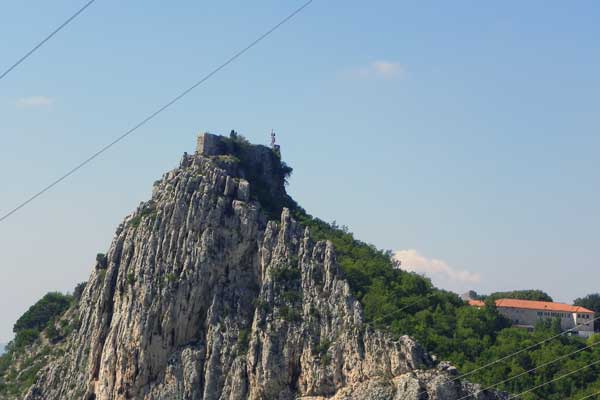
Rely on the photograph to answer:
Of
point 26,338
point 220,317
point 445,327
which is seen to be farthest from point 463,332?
point 26,338

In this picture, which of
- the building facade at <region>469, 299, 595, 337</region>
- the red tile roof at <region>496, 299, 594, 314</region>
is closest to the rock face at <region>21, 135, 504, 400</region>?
the building facade at <region>469, 299, 595, 337</region>

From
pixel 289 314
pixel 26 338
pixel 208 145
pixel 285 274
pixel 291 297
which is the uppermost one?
pixel 208 145

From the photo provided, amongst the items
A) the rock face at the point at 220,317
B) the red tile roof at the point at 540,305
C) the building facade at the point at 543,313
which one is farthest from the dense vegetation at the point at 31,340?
the red tile roof at the point at 540,305

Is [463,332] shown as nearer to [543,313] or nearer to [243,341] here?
[243,341]

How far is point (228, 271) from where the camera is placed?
9856 cm

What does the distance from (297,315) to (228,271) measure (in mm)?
8523

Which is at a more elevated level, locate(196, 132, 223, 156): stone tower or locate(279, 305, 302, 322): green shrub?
locate(196, 132, 223, 156): stone tower

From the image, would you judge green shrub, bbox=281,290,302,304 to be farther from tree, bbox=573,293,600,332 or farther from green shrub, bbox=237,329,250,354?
tree, bbox=573,293,600,332

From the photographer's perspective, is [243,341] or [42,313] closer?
[243,341]

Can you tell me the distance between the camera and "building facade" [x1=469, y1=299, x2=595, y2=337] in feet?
388

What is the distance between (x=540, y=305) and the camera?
12594 centimetres

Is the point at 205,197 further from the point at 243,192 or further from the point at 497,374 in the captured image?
the point at 497,374

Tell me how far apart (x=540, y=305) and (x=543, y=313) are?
3452mm

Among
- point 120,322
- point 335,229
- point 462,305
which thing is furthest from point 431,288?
point 120,322
